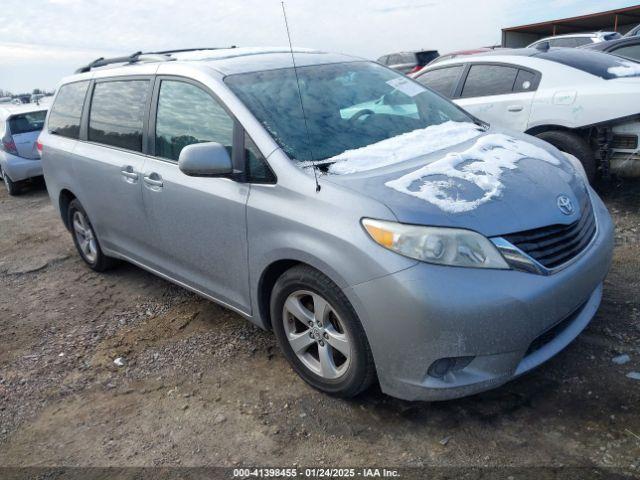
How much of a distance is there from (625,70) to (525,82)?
2.87 ft

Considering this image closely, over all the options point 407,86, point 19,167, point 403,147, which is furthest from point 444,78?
point 19,167

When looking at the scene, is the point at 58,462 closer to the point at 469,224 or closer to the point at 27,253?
the point at 469,224

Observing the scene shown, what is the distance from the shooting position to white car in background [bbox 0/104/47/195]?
30.8 feet

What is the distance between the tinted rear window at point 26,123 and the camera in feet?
31.1

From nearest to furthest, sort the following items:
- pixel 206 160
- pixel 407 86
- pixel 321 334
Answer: pixel 321 334, pixel 206 160, pixel 407 86

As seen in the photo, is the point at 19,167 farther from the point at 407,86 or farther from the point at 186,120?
→ the point at 407,86

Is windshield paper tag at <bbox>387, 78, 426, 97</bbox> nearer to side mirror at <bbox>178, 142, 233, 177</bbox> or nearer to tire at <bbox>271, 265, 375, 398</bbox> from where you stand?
side mirror at <bbox>178, 142, 233, 177</bbox>

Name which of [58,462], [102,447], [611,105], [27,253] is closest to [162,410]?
[102,447]

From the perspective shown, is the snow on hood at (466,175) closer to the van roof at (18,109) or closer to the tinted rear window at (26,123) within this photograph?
the tinted rear window at (26,123)

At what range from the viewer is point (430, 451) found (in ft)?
8.20

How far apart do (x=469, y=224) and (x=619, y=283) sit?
1937 millimetres

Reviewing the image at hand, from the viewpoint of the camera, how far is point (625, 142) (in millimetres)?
4930

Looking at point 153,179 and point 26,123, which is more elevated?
point 153,179

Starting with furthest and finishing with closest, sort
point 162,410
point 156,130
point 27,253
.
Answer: point 27,253
point 156,130
point 162,410
